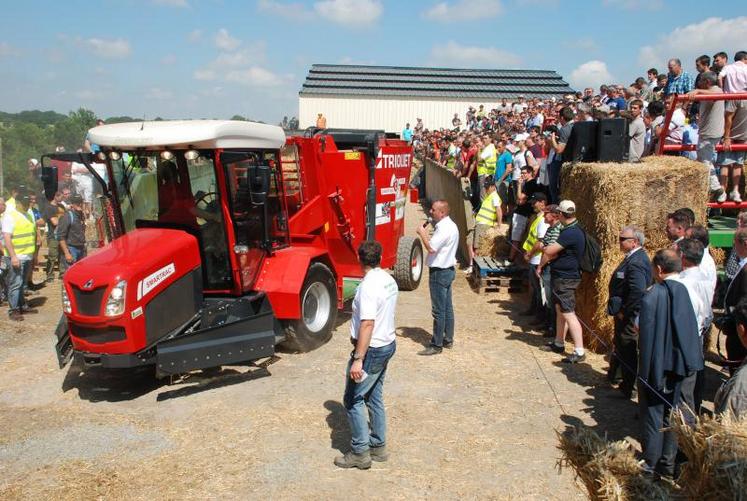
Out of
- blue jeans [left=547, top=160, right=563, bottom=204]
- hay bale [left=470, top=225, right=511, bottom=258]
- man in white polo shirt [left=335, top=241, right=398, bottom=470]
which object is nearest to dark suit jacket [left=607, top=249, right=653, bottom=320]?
man in white polo shirt [left=335, top=241, right=398, bottom=470]

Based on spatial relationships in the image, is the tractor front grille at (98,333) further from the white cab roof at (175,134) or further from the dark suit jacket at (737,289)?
the dark suit jacket at (737,289)

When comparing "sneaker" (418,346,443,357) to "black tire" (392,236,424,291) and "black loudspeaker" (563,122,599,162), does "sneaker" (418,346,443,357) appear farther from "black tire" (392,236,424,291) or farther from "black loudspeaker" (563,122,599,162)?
"black loudspeaker" (563,122,599,162)

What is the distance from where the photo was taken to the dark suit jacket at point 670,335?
4281 mm

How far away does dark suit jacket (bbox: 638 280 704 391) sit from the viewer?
4281 millimetres

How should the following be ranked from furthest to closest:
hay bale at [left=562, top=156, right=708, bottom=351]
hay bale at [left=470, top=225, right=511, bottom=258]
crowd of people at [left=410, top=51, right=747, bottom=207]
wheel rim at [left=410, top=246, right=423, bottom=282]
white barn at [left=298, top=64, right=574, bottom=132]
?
white barn at [left=298, top=64, right=574, bottom=132] → hay bale at [left=470, top=225, right=511, bottom=258] → wheel rim at [left=410, top=246, right=423, bottom=282] → crowd of people at [left=410, top=51, right=747, bottom=207] → hay bale at [left=562, top=156, right=708, bottom=351]

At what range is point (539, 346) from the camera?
25.4ft

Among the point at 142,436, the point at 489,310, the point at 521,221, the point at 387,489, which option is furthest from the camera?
the point at 521,221

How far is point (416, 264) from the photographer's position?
11008 millimetres

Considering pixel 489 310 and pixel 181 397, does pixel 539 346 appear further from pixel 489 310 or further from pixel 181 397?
pixel 181 397

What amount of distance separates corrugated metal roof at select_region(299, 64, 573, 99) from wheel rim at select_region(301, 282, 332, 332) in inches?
1243

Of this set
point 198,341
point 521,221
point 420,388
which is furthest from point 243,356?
point 521,221

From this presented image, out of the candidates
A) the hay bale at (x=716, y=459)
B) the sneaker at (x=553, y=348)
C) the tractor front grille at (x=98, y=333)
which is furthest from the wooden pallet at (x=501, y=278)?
the hay bale at (x=716, y=459)

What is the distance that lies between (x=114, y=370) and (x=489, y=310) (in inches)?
208

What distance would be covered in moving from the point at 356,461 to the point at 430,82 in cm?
3786
